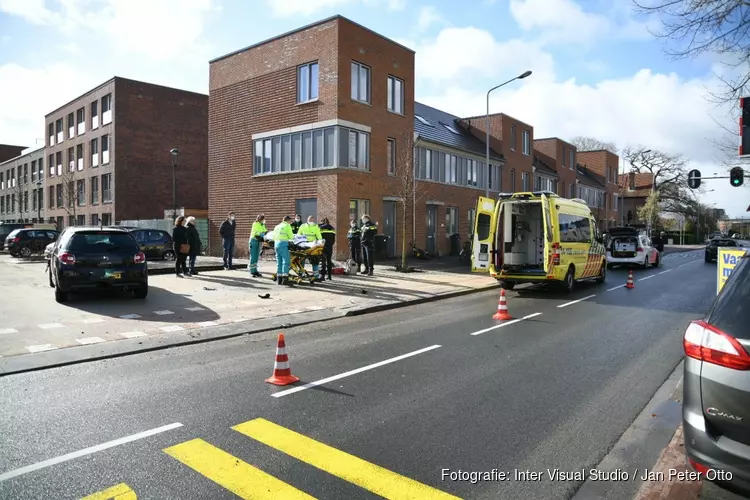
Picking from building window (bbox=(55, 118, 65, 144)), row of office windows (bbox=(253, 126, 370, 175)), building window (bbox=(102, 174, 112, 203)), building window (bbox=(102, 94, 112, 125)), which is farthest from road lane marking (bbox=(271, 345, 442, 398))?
building window (bbox=(55, 118, 65, 144))

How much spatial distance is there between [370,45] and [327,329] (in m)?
18.1

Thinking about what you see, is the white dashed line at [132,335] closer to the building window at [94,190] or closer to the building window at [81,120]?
the building window at [94,190]

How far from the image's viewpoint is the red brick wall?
37.6m

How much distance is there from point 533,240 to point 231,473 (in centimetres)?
1338

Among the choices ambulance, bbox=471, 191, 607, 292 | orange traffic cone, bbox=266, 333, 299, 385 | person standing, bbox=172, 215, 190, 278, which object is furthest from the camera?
person standing, bbox=172, 215, 190, 278

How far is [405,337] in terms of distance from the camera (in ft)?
27.4


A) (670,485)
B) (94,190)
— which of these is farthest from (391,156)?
(94,190)

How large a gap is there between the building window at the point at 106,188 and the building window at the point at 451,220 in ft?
82.7

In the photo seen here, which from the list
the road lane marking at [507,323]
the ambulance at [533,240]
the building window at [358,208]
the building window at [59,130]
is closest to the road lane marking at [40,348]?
the road lane marking at [507,323]

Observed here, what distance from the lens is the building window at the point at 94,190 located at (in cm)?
4012

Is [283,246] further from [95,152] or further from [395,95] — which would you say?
[95,152]

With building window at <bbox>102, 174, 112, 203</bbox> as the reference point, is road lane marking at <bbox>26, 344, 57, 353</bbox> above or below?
below

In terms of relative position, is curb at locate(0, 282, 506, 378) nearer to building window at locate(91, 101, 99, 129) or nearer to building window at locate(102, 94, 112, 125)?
building window at locate(102, 94, 112, 125)

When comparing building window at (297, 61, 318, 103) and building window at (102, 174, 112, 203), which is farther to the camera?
building window at (102, 174, 112, 203)
